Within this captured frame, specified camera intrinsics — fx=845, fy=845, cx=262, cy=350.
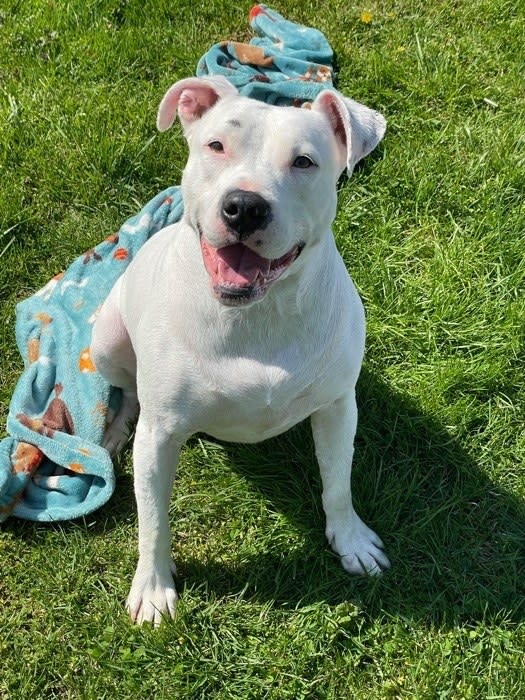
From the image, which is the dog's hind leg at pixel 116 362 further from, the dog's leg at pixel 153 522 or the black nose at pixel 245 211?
the black nose at pixel 245 211

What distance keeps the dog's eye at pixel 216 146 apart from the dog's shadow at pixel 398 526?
171 cm

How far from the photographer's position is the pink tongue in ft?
8.79

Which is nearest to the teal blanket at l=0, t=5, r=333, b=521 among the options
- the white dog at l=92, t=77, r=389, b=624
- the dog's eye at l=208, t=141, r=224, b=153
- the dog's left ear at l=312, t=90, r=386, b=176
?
the white dog at l=92, t=77, r=389, b=624

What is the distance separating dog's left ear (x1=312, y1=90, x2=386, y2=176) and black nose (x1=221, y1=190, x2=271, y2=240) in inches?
17.0

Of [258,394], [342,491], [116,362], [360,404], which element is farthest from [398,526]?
[116,362]

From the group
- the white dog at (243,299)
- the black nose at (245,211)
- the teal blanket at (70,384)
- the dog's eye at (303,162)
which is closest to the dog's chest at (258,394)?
the white dog at (243,299)

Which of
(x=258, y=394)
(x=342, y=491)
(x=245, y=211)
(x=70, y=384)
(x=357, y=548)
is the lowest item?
(x=357, y=548)

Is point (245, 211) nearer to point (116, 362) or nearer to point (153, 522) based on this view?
point (153, 522)

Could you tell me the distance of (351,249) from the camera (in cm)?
480

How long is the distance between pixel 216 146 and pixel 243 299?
0.52 m

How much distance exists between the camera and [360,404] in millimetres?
4215

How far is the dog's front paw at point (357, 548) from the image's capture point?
3695mm

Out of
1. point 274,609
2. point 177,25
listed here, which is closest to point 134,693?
point 274,609

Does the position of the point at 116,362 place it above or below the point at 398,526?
above
